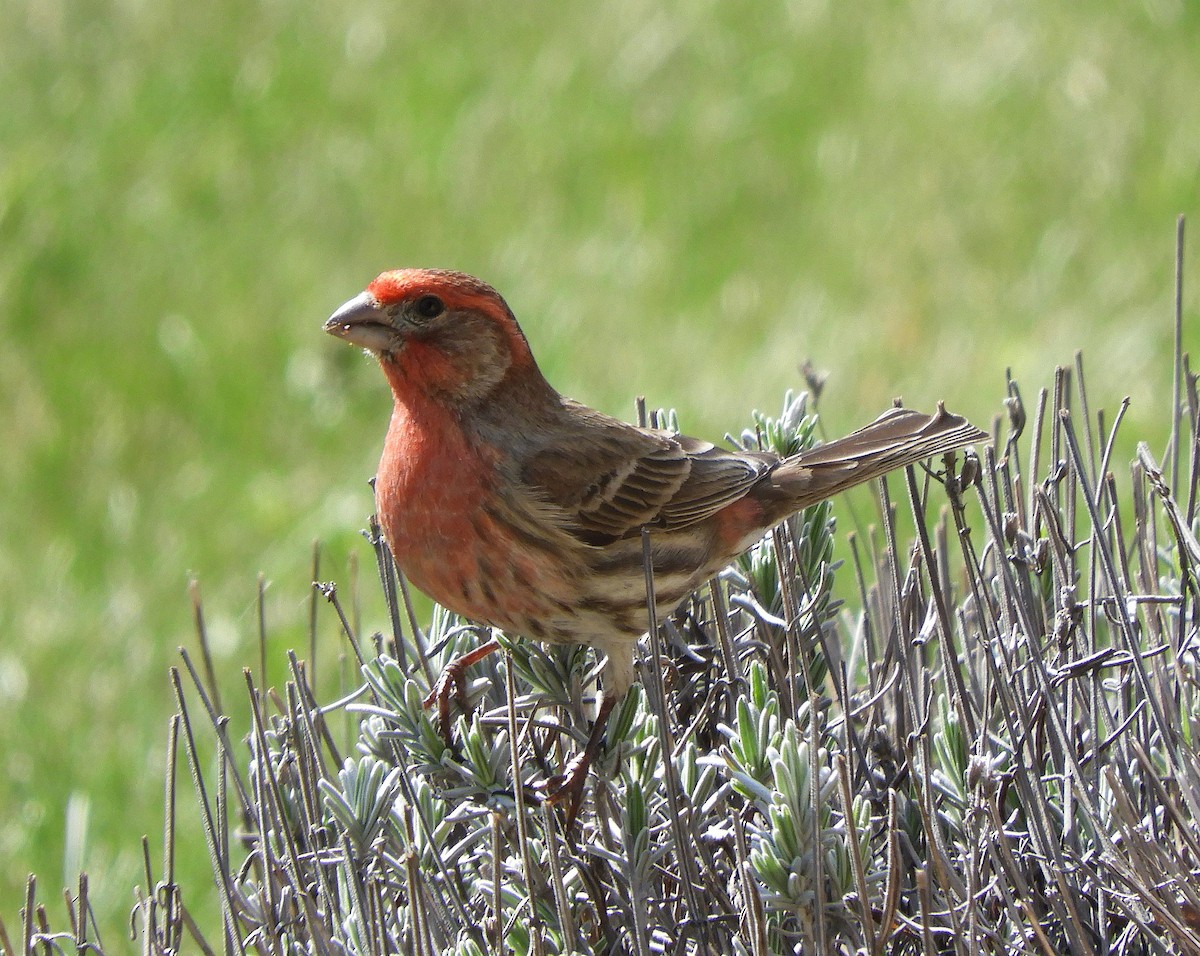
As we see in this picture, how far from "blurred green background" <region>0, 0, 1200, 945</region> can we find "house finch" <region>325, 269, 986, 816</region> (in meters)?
1.67

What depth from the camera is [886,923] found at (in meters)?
1.83

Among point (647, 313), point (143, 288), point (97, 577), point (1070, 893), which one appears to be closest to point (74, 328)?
point (143, 288)

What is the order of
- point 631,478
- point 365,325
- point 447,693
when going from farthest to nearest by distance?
point 631,478 → point 365,325 → point 447,693

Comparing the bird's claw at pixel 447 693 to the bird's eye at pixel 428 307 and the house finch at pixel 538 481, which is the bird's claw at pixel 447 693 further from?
the bird's eye at pixel 428 307

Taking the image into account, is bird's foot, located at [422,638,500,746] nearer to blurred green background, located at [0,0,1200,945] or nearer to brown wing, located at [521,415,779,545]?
brown wing, located at [521,415,779,545]

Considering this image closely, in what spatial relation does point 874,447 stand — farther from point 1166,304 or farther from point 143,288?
point 143,288

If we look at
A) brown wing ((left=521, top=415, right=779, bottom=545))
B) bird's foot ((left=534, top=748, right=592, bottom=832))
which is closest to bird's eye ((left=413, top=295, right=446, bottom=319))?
brown wing ((left=521, top=415, right=779, bottom=545))

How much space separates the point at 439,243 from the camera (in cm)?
672

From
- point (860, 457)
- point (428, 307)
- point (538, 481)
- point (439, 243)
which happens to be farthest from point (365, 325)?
point (439, 243)

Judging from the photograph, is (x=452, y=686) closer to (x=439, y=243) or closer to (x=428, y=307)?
(x=428, y=307)

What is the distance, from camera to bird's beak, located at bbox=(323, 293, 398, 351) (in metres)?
2.94

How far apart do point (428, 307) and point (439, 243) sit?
380 centimetres

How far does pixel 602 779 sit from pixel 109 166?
18.4 ft

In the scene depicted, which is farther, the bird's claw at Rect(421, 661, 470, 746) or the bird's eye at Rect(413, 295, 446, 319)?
the bird's eye at Rect(413, 295, 446, 319)
